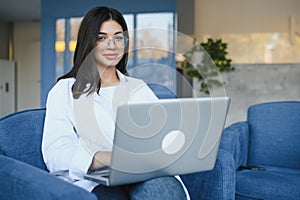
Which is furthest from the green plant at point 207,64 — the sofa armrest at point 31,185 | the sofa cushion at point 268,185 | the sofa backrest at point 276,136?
the sofa armrest at point 31,185

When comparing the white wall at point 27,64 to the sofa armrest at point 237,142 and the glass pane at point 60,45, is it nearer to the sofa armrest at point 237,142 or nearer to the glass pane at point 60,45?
the glass pane at point 60,45

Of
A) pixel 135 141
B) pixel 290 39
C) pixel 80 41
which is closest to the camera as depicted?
pixel 135 141

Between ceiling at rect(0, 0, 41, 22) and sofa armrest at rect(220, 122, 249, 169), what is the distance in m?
5.35

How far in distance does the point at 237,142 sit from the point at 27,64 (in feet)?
26.3

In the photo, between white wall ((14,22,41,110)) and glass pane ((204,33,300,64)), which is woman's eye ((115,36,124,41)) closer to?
glass pane ((204,33,300,64))

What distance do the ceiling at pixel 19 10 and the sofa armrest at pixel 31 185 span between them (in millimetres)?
6121

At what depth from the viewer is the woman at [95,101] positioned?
4.36ft

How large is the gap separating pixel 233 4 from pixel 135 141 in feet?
15.2

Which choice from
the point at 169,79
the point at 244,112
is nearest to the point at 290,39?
the point at 244,112

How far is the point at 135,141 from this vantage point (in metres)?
1.13

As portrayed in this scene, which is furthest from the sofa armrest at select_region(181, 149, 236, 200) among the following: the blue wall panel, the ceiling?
the ceiling

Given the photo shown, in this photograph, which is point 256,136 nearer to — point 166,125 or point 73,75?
point 73,75

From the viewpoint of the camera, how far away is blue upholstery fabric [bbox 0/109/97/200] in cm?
106

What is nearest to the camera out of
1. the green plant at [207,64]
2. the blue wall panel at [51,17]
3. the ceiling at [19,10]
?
the green plant at [207,64]
